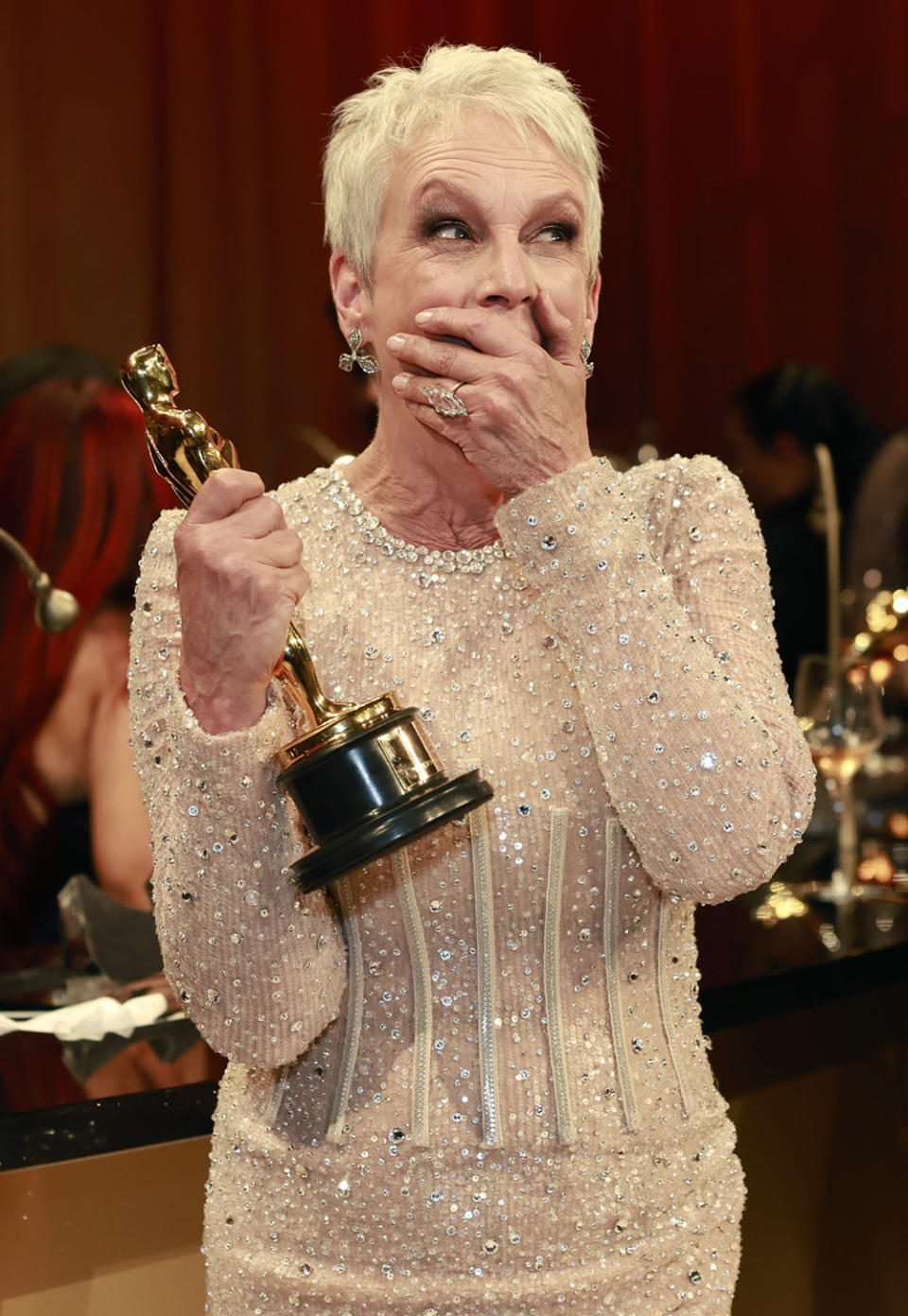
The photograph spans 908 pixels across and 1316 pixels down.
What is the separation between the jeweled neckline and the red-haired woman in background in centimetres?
195

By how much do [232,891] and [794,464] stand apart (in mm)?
3840

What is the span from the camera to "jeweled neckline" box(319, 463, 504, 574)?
4.40ft

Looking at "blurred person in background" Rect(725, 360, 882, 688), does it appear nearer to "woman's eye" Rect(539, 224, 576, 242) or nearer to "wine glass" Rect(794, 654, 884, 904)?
"wine glass" Rect(794, 654, 884, 904)

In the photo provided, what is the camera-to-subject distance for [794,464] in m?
4.60

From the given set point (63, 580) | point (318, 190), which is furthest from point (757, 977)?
point (318, 190)

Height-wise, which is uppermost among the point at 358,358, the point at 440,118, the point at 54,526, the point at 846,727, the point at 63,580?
the point at 440,118

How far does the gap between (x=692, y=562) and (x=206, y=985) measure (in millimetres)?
552

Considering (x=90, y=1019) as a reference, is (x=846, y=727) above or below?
below

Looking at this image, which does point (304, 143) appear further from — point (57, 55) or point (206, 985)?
point (206, 985)

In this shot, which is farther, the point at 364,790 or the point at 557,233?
A: the point at 557,233

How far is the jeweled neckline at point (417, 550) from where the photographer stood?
52.8 inches

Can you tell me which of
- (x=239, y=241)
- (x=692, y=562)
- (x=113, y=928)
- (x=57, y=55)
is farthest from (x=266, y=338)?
(x=692, y=562)

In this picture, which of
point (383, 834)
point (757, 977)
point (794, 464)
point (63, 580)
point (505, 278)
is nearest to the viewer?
point (383, 834)

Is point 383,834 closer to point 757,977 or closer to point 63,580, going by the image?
point 757,977
